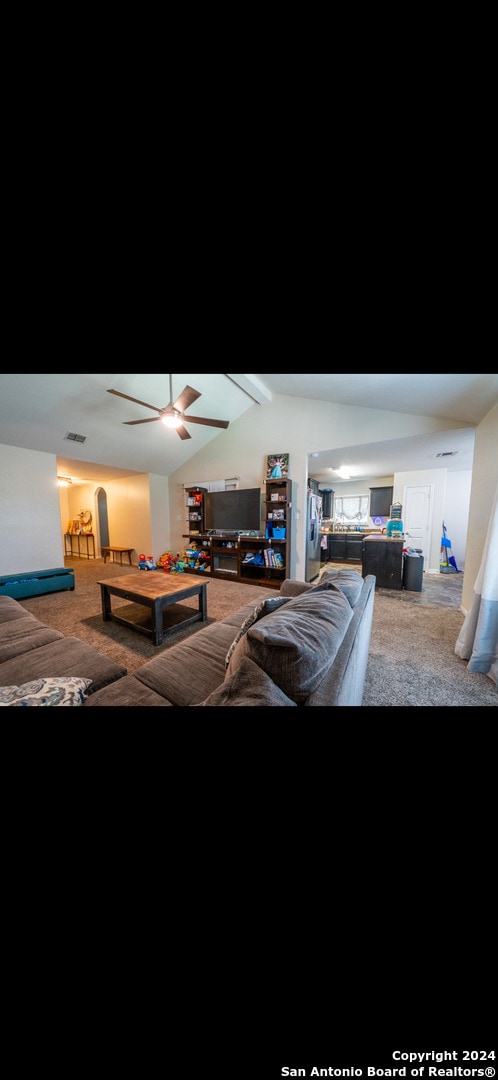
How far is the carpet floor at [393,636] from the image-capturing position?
1.92m

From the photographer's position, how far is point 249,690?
0.85 metres

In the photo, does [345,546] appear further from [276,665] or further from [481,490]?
[276,665]

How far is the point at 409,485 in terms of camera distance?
221 inches

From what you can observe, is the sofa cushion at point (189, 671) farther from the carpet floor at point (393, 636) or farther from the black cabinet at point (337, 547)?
the black cabinet at point (337, 547)

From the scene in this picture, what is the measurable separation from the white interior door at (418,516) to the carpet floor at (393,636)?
0.99 m

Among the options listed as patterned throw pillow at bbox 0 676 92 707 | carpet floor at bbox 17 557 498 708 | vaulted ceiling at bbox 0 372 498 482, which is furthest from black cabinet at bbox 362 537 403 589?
patterned throw pillow at bbox 0 676 92 707

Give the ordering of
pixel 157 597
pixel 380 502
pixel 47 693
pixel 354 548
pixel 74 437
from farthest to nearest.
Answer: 1. pixel 380 502
2. pixel 354 548
3. pixel 74 437
4. pixel 157 597
5. pixel 47 693

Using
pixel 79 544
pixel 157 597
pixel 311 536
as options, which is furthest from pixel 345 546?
pixel 79 544

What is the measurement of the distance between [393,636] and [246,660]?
92.9 inches

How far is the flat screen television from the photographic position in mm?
4734
